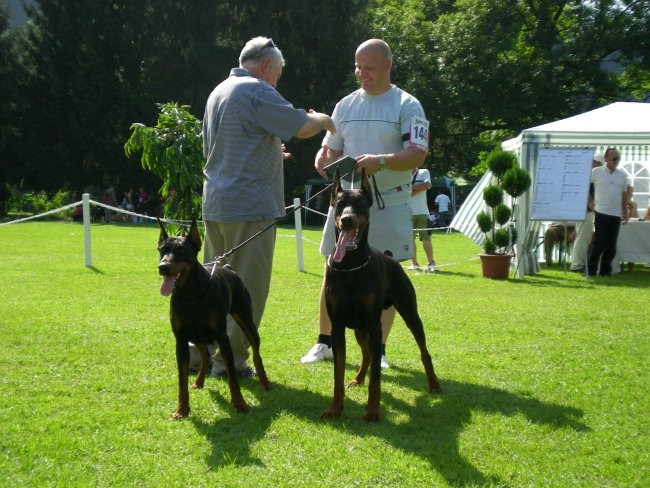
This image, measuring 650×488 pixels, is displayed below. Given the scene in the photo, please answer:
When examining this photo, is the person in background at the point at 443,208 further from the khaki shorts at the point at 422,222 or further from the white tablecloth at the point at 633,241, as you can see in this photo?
the khaki shorts at the point at 422,222

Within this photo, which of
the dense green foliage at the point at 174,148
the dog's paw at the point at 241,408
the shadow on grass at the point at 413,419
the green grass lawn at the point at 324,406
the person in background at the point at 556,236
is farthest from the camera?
the person in background at the point at 556,236

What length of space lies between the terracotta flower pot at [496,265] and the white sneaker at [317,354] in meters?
6.61

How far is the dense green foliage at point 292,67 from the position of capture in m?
33.1

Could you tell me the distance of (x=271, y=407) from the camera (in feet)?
14.5

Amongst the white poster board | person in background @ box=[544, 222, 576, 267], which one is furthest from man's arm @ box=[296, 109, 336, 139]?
person in background @ box=[544, 222, 576, 267]

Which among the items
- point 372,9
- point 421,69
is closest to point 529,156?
point 421,69

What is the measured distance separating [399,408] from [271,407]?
78 centimetres

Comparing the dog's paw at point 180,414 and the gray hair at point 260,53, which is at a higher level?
the gray hair at point 260,53

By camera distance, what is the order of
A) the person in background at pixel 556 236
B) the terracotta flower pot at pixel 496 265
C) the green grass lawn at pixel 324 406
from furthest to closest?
the person in background at pixel 556 236
the terracotta flower pot at pixel 496 265
the green grass lawn at pixel 324 406

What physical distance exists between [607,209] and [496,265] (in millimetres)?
2434

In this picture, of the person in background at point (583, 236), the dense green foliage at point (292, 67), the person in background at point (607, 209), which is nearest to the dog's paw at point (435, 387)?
the person in background at point (607, 209)

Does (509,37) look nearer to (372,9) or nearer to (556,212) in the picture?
(372,9)

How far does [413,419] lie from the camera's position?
421 cm

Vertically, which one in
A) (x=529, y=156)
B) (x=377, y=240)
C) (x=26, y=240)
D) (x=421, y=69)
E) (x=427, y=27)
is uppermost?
(x=427, y=27)
